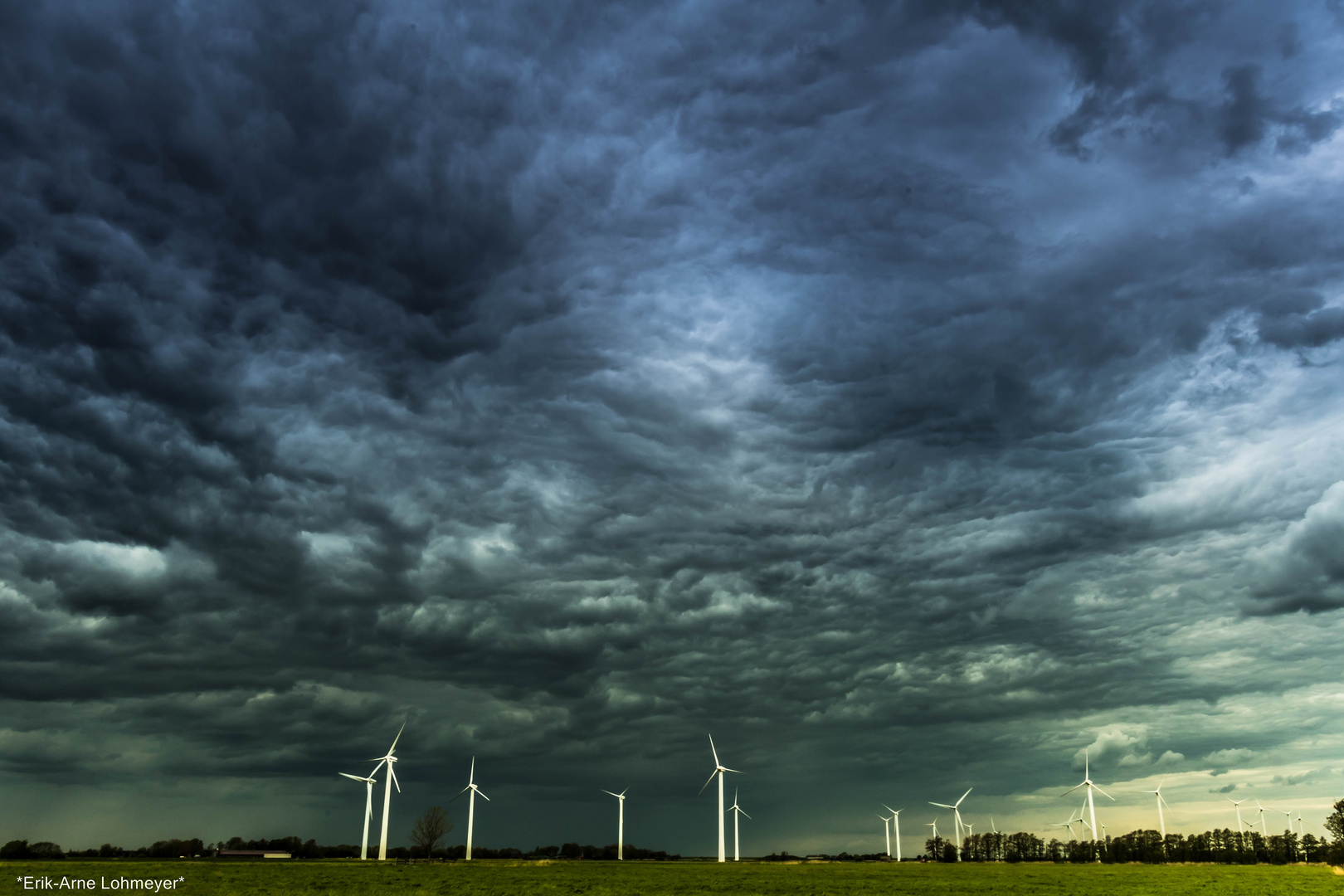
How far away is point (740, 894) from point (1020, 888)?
144 feet

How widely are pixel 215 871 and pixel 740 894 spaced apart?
8935 centimetres

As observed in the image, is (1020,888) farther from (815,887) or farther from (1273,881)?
(1273,881)

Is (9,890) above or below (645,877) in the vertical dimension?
above

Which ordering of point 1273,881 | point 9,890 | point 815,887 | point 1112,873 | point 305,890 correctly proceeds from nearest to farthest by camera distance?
point 9,890, point 305,890, point 815,887, point 1273,881, point 1112,873

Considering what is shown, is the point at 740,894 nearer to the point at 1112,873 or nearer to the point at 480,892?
the point at 480,892

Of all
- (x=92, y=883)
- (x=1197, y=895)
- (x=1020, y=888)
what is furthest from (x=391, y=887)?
(x=1197, y=895)

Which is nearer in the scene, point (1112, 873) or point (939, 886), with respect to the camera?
point (939, 886)

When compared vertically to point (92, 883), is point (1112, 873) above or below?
below

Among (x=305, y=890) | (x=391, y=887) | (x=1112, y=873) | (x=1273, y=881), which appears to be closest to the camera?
(x=305, y=890)

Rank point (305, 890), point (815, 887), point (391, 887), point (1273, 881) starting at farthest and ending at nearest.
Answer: point (1273, 881), point (815, 887), point (391, 887), point (305, 890)

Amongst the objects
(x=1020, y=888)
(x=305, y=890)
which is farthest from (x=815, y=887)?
(x=305, y=890)

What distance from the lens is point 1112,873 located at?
162 meters

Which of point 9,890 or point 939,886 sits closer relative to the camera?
point 9,890

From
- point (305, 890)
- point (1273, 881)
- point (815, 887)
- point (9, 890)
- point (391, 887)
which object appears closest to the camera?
point (9, 890)
